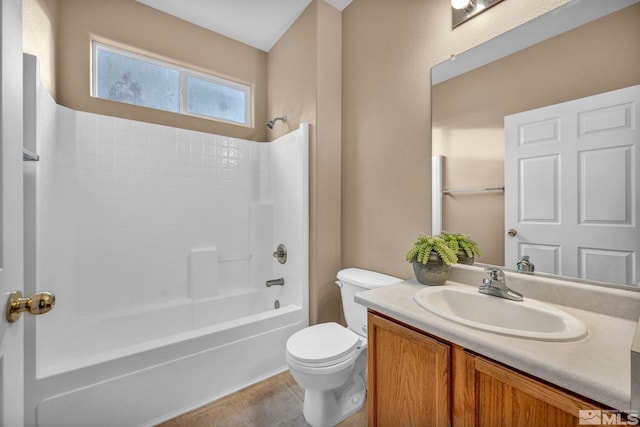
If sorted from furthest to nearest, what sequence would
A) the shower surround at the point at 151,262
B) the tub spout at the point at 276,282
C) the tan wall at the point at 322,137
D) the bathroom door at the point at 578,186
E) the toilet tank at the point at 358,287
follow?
the tub spout at the point at 276,282
the tan wall at the point at 322,137
the toilet tank at the point at 358,287
the shower surround at the point at 151,262
the bathroom door at the point at 578,186

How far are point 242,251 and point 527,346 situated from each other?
228cm

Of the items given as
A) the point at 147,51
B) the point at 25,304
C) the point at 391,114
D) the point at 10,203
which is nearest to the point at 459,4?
the point at 391,114

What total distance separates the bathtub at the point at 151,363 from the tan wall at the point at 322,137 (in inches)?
11.7

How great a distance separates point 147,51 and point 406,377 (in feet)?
9.59

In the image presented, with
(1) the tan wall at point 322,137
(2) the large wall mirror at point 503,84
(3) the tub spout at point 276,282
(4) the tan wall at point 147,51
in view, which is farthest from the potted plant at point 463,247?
(4) the tan wall at point 147,51

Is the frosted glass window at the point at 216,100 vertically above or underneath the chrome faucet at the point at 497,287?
above

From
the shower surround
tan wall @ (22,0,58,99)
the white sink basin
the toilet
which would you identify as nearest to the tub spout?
the shower surround

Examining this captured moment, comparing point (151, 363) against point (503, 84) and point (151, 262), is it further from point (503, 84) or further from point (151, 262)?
point (503, 84)

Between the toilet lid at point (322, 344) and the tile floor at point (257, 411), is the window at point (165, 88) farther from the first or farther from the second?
the tile floor at point (257, 411)

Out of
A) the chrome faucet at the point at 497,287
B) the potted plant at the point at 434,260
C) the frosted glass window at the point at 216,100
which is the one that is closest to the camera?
the chrome faucet at the point at 497,287

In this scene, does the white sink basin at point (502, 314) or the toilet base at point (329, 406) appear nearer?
the white sink basin at point (502, 314)

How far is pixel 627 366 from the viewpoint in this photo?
59cm

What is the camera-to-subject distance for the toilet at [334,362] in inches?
52.9

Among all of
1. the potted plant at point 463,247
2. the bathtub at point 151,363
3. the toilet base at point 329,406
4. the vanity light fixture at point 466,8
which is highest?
the vanity light fixture at point 466,8
